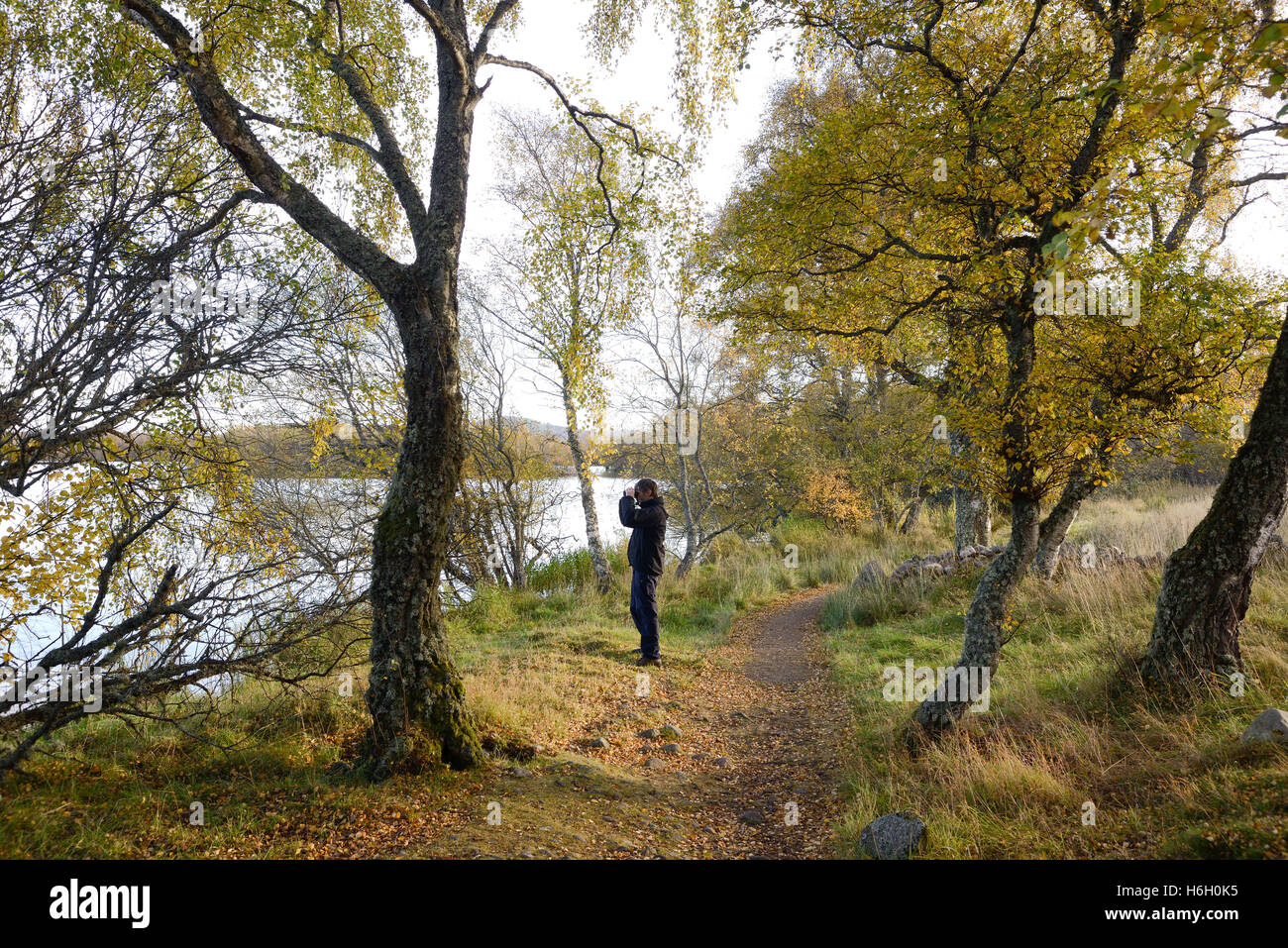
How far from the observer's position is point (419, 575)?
14.8 ft

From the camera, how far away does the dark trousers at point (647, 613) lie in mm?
8312

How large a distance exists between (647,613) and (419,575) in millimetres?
4305

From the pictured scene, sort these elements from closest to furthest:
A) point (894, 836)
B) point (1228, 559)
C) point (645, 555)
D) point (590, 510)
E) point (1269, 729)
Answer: point (894, 836) < point (1269, 729) < point (1228, 559) < point (645, 555) < point (590, 510)

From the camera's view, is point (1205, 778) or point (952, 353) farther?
point (952, 353)

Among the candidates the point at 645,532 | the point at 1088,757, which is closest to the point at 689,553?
the point at 645,532

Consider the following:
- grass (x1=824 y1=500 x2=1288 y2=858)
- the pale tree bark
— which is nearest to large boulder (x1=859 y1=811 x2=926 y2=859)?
grass (x1=824 y1=500 x2=1288 y2=858)

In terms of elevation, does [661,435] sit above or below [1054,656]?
above

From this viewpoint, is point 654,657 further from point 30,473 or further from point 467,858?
point 30,473

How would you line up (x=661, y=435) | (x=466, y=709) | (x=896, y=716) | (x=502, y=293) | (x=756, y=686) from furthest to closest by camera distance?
(x=661, y=435) < (x=502, y=293) < (x=756, y=686) < (x=896, y=716) < (x=466, y=709)

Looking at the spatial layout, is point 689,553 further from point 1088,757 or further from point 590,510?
point 1088,757

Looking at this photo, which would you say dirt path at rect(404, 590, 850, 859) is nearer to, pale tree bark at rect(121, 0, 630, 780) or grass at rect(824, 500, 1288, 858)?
grass at rect(824, 500, 1288, 858)

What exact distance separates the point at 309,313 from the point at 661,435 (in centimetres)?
1140
